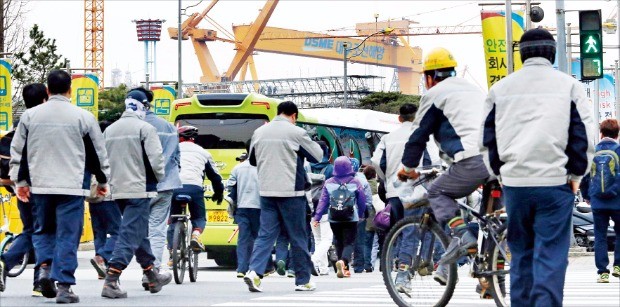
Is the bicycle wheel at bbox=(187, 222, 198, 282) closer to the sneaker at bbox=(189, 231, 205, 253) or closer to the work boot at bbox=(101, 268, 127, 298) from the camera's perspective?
the sneaker at bbox=(189, 231, 205, 253)

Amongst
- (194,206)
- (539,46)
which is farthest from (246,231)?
(539,46)

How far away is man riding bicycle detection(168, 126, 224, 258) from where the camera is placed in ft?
51.6

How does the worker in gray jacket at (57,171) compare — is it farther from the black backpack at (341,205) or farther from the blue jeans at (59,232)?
the black backpack at (341,205)

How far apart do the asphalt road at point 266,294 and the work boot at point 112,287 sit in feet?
0.30

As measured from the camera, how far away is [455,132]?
9734 millimetres

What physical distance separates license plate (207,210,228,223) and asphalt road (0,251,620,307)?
3405mm

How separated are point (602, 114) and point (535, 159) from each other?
61945 mm

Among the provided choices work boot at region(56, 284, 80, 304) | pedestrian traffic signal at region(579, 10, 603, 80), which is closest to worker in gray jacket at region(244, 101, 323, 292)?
work boot at region(56, 284, 80, 304)

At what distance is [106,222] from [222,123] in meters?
7.79

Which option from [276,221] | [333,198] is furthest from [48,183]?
[333,198]

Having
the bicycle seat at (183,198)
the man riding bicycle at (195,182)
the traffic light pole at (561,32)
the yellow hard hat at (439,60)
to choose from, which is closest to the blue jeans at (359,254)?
the man riding bicycle at (195,182)

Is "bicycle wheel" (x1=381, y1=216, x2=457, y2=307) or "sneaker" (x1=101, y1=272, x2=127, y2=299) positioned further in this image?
"sneaker" (x1=101, y1=272, x2=127, y2=299)

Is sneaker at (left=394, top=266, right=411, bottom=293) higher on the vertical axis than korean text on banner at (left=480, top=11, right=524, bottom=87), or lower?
lower

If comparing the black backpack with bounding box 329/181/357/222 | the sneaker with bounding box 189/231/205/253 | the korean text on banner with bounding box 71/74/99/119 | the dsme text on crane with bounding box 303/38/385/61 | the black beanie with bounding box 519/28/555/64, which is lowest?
the sneaker with bounding box 189/231/205/253
